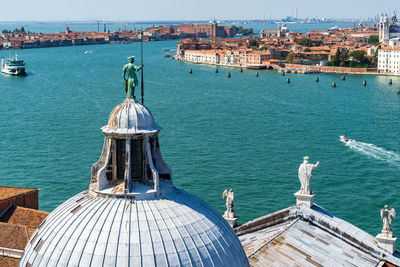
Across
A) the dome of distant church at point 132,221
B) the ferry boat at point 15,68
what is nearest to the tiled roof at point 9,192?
the dome of distant church at point 132,221

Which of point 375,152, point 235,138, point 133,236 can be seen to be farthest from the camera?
point 235,138

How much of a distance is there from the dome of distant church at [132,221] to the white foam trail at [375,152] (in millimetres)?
27464

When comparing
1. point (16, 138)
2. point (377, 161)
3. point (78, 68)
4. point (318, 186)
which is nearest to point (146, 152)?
point (318, 186)

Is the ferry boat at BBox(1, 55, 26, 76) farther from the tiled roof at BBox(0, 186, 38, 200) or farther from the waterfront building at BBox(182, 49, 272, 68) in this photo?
the tiled roof at BBox(0, 186, 38, 200)

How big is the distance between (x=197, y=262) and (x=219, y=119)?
3968 centimetres

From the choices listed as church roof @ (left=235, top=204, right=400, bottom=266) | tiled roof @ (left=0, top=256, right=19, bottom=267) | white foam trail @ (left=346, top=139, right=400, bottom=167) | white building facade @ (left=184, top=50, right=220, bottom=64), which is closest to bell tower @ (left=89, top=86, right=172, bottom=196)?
church roof @ (left=235, top=204, right=400, bottom=266)

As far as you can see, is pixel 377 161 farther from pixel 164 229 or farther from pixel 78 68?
pixel 78 68

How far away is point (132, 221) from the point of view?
6.86 meters

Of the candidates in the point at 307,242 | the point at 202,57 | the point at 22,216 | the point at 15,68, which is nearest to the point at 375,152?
the point at 22,216

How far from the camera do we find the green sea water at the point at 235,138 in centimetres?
2705

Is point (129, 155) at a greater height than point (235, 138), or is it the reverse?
point (129, 155)

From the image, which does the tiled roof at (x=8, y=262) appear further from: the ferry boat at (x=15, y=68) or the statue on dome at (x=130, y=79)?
the ferry boat at (x=15, y=68)

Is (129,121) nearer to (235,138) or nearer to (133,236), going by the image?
(133,236)

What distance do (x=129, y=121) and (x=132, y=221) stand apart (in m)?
1.16
